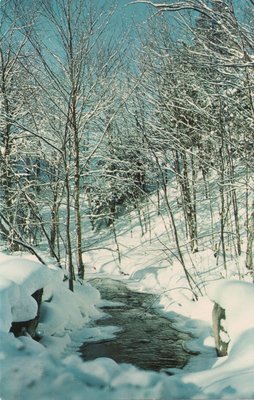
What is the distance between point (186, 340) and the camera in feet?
20.8

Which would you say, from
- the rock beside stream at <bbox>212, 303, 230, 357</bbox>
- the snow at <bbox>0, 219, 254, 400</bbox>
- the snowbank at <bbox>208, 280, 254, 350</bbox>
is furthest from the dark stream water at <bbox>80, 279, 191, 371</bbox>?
the snowbank at <bbox>208, 280, 254, 350</bbox>

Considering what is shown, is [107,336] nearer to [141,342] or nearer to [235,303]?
[141,342]

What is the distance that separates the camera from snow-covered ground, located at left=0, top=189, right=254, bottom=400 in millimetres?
1854

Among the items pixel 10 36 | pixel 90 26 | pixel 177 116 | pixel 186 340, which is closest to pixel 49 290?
pixel 186 340

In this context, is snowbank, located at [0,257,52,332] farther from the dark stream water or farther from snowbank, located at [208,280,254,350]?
snowbank, located at [208,280,254,350]

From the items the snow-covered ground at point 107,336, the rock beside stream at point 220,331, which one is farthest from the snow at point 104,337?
the rock beside stream at point 220,331

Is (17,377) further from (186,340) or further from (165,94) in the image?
(165,94)

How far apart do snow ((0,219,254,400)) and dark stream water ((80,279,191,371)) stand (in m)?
0.20

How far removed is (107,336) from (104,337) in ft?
0.22

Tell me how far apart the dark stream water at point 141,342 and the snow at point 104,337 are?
0.67 ft

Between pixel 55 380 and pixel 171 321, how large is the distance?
19.9 feet

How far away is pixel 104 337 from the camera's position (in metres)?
6.34

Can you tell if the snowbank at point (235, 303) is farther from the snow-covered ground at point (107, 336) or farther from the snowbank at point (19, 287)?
the snowbank at point (19, 287)

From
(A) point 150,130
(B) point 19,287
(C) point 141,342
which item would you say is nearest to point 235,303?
(C) point 141,342
